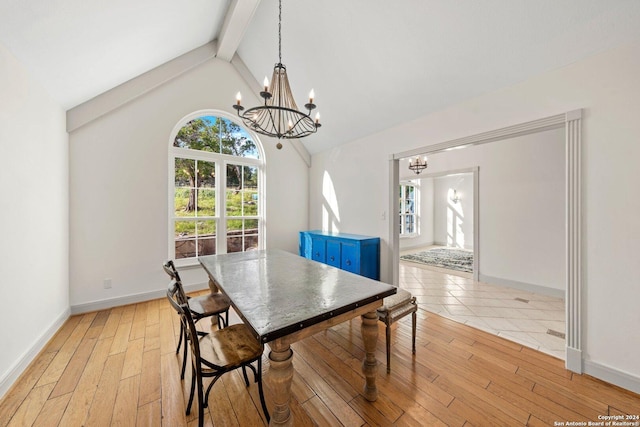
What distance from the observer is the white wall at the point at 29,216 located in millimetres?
1726

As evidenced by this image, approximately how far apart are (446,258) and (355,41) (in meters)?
5.32

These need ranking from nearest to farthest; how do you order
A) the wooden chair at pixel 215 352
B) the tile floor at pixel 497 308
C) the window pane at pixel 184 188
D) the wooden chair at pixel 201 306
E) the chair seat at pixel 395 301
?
the wooden chair at pixel 215 352, the wooden chair at pixel 201 306, the chair seat at pixel 395 301, the tile floor at pixel 497 308, the window pane at pixel 184 188

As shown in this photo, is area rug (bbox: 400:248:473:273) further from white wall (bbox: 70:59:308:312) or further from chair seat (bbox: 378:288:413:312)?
white wall (bbox: 70:59:308:312)

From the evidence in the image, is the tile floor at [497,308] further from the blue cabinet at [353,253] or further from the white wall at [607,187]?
the blue cabinet at [353,253]

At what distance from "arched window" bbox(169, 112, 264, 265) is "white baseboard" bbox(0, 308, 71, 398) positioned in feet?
4.50

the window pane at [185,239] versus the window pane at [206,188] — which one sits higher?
the window pane at [206,188]

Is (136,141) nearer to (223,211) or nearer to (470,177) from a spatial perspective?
(223,211)

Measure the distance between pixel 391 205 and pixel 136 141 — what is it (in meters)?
3.72

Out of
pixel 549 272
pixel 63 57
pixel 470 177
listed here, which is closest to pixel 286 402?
pixel 63 57

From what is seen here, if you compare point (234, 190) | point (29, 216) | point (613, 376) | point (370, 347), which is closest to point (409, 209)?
point (234, 190)

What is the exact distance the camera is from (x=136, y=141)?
3.21m

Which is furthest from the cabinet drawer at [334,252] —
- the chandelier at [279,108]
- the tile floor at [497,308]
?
the chandelier at [279,108]

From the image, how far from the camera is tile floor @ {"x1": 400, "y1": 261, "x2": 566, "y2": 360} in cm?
239

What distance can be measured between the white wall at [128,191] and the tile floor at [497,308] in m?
3.68
